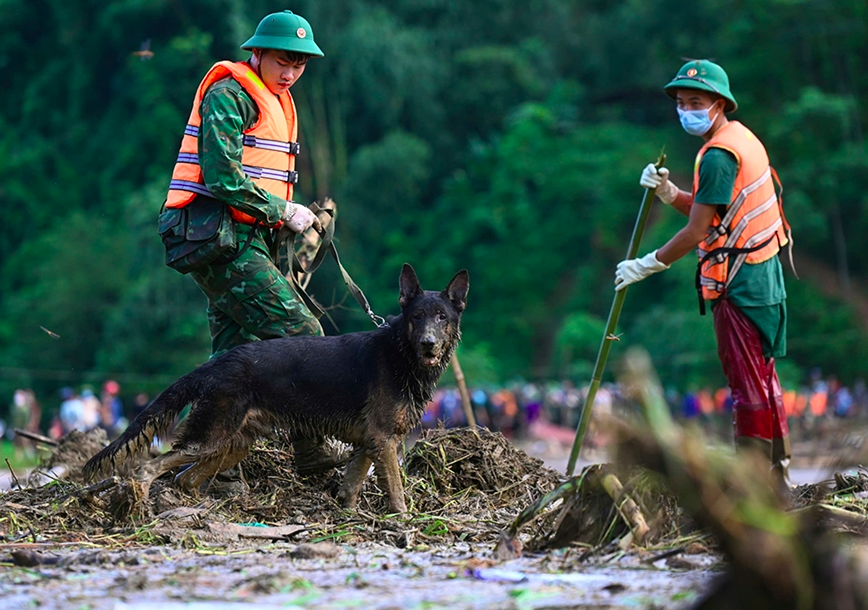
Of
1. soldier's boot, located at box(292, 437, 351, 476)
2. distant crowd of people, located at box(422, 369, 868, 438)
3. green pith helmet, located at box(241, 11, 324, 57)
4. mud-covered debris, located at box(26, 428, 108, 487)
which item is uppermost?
green pith helmet, located at box(241, 11, 324, 57)

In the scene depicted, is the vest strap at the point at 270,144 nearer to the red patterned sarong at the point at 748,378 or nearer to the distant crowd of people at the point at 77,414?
the red patterned sarong at the point at 748,378

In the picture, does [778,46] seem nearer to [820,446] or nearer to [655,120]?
[655,120]

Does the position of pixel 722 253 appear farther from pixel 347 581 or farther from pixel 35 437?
pixel 35 437

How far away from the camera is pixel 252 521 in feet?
22.0

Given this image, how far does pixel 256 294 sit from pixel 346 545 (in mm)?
1866

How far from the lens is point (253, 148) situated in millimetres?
7234

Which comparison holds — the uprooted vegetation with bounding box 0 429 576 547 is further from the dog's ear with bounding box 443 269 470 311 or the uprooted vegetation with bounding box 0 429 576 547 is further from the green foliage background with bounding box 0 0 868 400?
the green foliage background with bounding box 0 0 868 400

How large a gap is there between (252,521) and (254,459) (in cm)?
87

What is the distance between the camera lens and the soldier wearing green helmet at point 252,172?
22.8 ft

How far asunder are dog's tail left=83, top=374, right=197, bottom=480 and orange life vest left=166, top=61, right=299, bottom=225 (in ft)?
3.60

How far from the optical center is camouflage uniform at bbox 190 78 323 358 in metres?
6.89

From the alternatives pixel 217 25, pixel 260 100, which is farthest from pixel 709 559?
pixel 217 25

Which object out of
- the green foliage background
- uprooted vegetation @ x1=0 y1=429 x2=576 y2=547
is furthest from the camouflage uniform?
the green foliage background

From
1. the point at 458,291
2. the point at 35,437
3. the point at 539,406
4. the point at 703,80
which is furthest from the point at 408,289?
the point at 539,406
